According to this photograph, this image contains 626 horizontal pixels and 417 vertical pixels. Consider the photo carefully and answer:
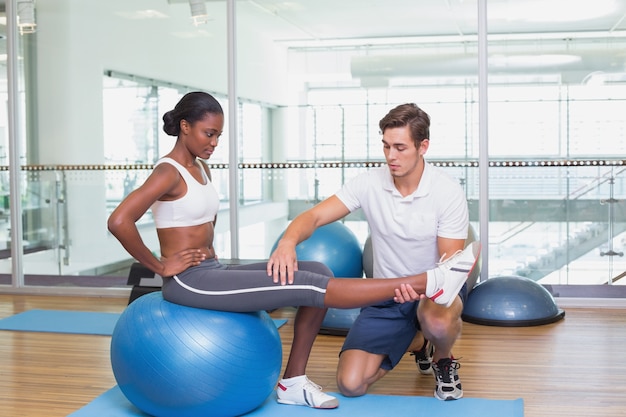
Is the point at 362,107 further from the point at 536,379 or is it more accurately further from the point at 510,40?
the point at 536,379

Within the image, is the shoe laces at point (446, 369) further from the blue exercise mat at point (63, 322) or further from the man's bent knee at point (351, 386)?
the blue exercise mat at point (63, 322)

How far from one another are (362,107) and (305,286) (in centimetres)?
243

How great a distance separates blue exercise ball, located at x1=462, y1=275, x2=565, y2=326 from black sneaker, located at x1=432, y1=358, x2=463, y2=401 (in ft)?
4.43

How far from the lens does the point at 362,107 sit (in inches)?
183

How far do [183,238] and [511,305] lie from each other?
216 centimetres

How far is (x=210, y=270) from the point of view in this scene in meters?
2.50

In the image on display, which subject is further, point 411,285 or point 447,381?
point 447,381

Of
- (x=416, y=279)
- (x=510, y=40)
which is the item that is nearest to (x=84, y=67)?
(x=510, y=40)

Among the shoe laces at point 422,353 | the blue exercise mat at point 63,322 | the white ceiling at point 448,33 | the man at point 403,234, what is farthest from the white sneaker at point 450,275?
the white ceiling at point 448,33

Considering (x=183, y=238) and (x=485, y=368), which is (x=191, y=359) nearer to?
(x=183, y=238)

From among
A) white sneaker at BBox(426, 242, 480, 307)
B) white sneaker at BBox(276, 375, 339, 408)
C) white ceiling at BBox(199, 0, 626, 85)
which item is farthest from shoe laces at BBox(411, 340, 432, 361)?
white ceiling at BBox(199, 0, 626, 85)

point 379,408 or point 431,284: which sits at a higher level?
point 431,284

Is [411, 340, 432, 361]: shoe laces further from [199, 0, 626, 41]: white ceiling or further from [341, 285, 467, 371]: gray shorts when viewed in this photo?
[199, 0, 626, 41]: white ceiling

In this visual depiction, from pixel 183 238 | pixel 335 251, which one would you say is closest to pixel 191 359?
pixel 183 238
